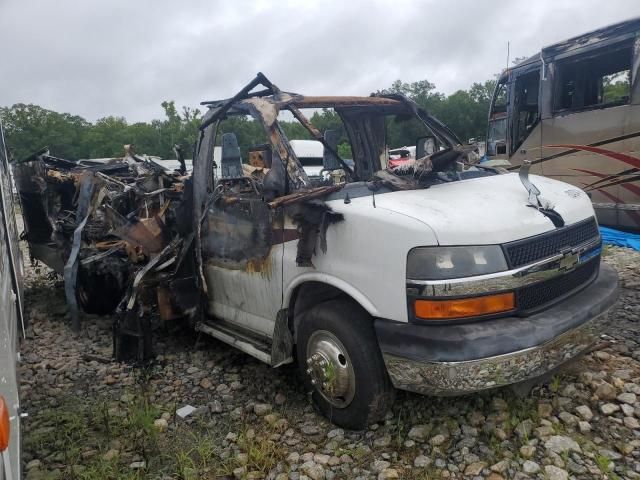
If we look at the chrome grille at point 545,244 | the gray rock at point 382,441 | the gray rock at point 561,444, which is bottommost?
the gray rock at point 382,441

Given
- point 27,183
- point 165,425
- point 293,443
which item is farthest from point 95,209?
point 293,443

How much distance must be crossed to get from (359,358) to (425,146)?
86.7 inches

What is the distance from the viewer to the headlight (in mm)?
2492

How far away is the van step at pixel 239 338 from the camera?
344 cm

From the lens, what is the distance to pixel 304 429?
10.3 feet

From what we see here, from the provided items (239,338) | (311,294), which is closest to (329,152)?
(311,294)

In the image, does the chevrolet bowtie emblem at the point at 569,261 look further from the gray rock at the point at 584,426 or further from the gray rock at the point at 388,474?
the gray rock at the point at 388,474

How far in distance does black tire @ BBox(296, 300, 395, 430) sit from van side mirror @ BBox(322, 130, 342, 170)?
1562 millimetres

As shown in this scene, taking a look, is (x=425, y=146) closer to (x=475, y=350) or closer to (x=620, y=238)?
(x=475, y=350)

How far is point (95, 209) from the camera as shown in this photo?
5586mm

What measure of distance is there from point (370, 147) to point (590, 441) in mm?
2779

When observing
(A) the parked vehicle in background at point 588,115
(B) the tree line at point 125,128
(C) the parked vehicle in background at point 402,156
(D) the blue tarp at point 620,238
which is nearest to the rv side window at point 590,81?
(A) the parked vehicle in background at point 588,115

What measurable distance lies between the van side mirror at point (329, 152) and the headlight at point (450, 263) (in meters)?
1.79

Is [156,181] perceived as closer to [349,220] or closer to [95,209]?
[95,209]
